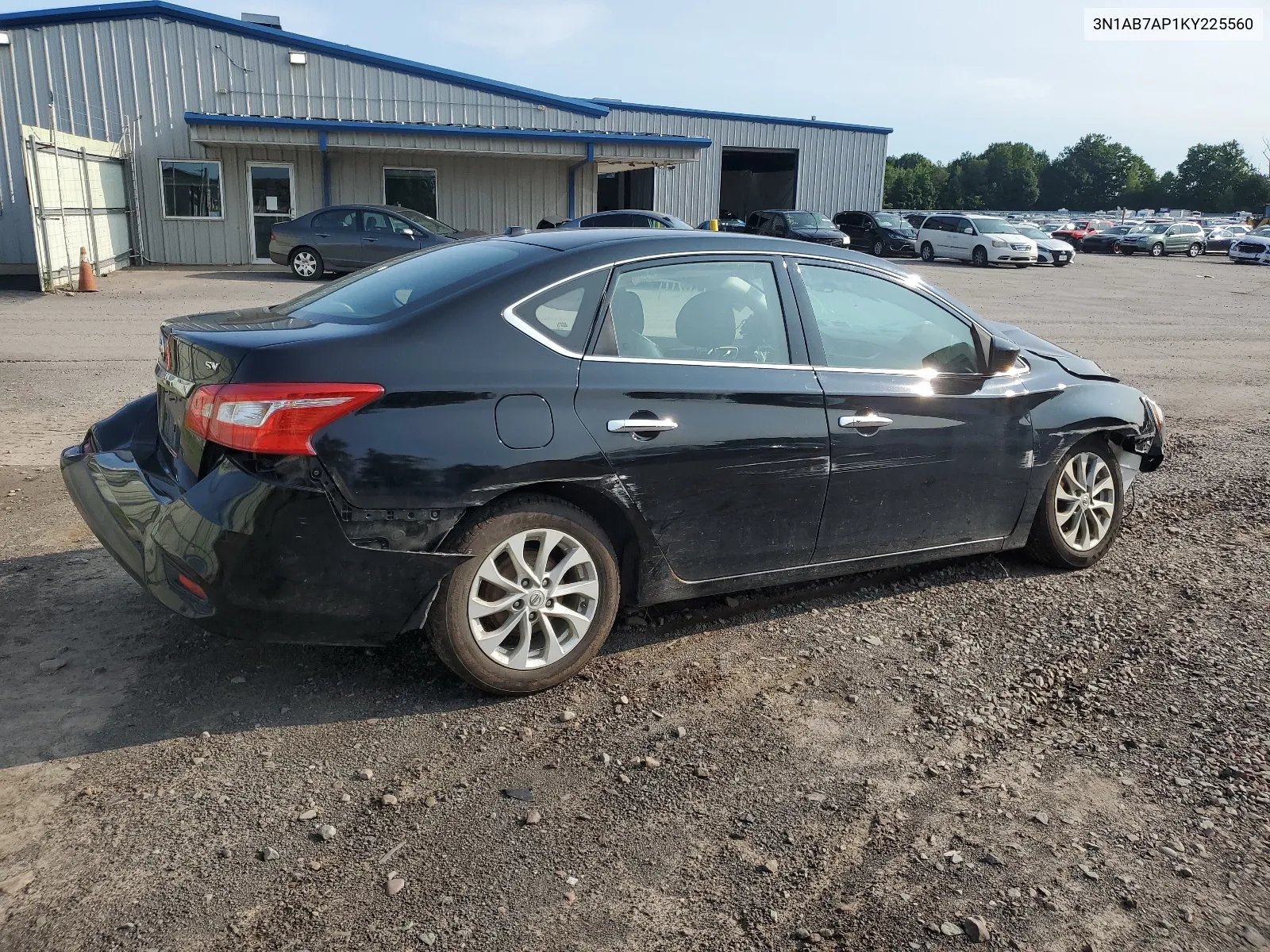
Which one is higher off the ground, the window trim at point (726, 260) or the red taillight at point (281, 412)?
the window trim at point (726, 260)

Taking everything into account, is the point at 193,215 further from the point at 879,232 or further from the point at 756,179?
the point at 756,179

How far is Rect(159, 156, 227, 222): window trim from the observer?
25.2 m

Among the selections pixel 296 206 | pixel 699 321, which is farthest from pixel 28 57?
pixel 699 321

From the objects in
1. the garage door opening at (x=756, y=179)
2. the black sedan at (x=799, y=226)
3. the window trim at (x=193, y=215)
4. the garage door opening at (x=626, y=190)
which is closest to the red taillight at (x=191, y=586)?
the window trim at (x=193, y=215)

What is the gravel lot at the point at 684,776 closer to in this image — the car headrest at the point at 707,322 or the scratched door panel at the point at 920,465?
the scratched door panel at the point at 920,465

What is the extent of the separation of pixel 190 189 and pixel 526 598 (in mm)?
25145

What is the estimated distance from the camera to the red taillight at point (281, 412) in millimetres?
3309

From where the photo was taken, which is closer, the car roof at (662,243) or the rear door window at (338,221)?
the car roof at (662,243)

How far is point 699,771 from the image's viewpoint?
3.37m

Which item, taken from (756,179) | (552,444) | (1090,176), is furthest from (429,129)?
(1090,176)

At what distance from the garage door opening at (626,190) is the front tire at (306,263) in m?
16.8

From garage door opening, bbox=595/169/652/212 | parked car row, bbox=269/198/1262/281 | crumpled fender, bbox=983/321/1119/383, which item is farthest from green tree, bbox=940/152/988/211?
crumpled fender, bbox=983/321/1119/383

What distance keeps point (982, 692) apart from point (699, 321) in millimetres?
1777

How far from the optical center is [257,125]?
78.6 feet
